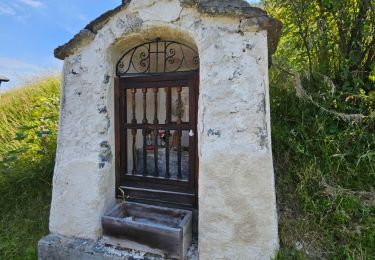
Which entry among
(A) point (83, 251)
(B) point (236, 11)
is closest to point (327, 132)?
(B) point (236, 11)

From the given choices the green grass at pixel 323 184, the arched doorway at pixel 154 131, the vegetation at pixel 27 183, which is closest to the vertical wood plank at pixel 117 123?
the arched doorway at pixel 154 131

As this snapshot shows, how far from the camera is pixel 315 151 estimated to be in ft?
9.76

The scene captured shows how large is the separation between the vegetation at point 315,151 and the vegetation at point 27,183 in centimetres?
2

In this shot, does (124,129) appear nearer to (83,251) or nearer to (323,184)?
(83,251)

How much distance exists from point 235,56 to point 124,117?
142 centimetres

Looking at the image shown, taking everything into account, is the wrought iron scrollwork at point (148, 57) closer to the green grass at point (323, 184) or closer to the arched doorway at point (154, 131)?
the arched doorway at point (154, 131)

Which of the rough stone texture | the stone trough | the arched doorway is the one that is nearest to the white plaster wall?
the stone trough

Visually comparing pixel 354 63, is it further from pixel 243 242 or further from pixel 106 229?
pixel 106 229

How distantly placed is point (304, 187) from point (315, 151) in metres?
0.50

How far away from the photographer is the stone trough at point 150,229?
93.4 inches

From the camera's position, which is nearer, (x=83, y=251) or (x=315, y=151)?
(x=83, y=251)

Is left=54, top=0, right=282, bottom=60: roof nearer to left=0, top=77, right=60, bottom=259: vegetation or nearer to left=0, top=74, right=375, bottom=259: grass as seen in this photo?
left=0, top=74, right=375, bottom=259: grass

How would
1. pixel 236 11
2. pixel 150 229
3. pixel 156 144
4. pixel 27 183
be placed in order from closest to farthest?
pixel 236 11
pixel 150 229
pixel 156 144
pixel 27 183

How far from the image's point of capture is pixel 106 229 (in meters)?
2.62
